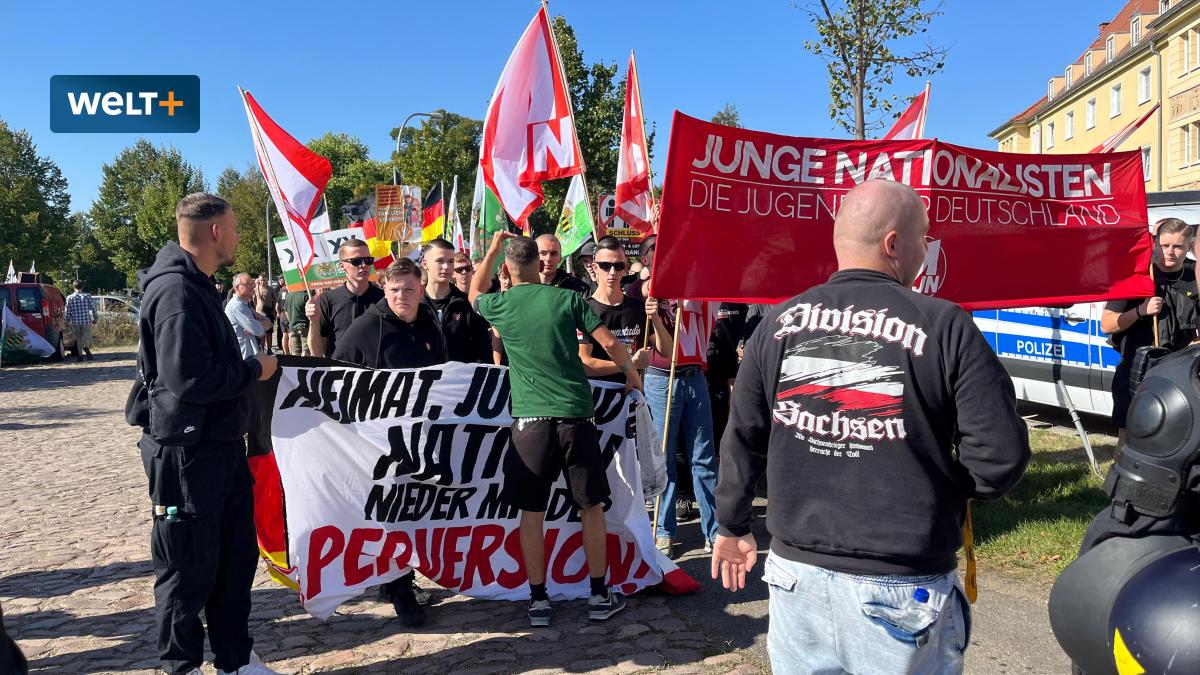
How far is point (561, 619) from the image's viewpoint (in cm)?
484

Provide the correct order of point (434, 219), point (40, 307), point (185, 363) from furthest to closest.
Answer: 1. point (40, 307)
2. point (434, 219)
3. point (185, 363)

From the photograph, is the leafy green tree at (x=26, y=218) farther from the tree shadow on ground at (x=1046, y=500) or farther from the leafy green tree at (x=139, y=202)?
the tree shadow on ground at (x=1046, y=500)

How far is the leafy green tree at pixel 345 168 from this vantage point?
75.1 meters

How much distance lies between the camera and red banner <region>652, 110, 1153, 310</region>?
4.86m

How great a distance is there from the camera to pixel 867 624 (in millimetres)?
2213

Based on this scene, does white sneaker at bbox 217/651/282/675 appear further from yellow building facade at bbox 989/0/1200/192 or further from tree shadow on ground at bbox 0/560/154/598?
yellow building facade at bbox 989/0/1200/192

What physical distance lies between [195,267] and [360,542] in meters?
1.82

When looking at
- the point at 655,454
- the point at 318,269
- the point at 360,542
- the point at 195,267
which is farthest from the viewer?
the point at 318,269

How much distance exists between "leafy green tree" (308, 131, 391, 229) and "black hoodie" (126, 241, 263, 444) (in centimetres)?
6867

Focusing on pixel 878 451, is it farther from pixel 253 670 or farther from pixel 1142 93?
pixel 1142 93

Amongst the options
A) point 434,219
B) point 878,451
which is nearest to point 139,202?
point 434,219

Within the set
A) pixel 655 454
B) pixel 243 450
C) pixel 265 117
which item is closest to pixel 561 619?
pixel 655 454

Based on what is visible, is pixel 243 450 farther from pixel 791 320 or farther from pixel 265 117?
pixel 265 117

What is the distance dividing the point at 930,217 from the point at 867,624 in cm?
369
